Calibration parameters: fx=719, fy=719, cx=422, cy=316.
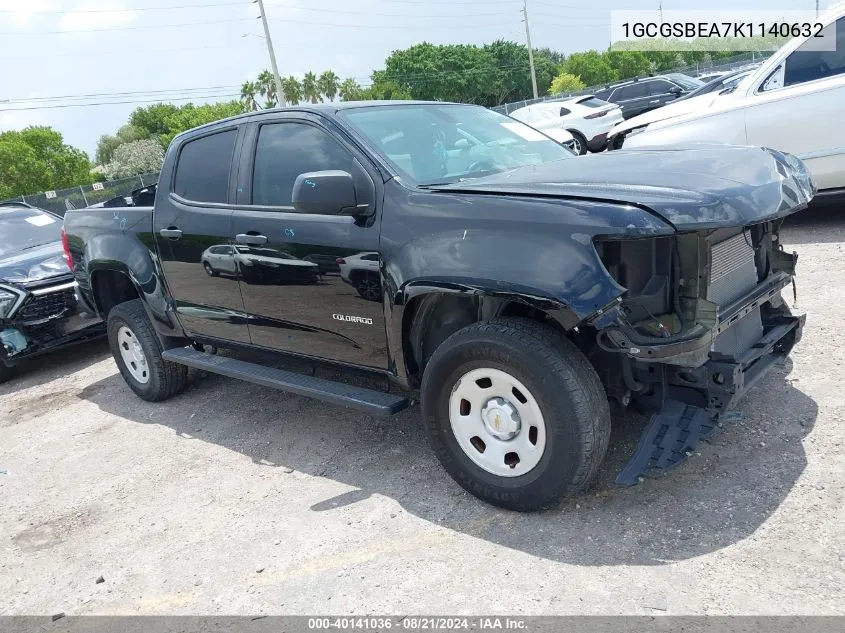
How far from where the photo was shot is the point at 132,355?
18.5ft

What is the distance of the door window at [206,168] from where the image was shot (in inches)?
174

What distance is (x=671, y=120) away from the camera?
24.6ft

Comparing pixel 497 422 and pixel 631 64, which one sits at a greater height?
pixel 631 64

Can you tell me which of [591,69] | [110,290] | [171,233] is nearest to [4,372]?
[110,290]

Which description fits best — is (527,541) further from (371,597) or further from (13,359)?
(13,359)

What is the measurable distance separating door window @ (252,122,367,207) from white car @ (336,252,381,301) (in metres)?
0.46

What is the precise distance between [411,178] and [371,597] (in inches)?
75.6

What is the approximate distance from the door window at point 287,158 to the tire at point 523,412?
1.21 meters

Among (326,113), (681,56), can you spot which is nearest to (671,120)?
(326,113)

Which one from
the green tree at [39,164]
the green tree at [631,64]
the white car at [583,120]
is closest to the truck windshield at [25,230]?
the white car at [583,120]

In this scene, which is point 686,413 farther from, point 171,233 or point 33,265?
point 33,265

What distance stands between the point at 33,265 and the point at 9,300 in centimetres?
55

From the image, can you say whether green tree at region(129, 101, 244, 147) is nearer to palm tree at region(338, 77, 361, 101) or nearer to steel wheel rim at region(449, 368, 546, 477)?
palm tree at region(338, 77, 361, 101)

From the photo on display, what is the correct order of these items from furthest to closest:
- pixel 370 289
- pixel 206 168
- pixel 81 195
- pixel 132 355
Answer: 1. pixel 81 195
2. pixel 132 355
3. pixel 206 168
4. pixel 370 289
